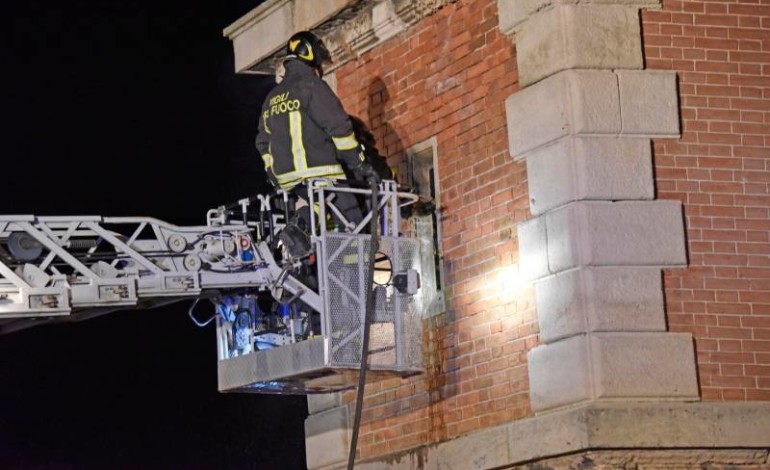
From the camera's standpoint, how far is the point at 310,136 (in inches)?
504

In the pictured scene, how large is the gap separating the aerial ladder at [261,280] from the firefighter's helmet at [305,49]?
105 cm

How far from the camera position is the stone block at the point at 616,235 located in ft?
37.3

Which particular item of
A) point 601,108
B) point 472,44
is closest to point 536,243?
point 601,108

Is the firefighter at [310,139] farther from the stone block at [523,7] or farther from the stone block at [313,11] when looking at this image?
the stone block at [523,7]

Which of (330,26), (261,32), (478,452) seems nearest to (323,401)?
(478,452)

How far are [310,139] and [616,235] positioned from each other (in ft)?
8.44

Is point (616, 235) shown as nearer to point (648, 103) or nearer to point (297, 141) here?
point (648, 103)

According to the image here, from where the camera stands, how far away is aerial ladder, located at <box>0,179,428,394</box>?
1202 cm

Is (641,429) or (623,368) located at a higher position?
(623,368)

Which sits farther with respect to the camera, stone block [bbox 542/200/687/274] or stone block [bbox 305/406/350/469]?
stone block [bbox 305/406/350/469]

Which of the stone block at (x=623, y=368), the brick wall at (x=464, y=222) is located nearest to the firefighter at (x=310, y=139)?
the brick wall at (x=464, y=222)

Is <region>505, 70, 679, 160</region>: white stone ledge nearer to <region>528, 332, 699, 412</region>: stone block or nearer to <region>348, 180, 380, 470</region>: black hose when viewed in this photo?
<region>348, 180, 380, 470</region>: black hose

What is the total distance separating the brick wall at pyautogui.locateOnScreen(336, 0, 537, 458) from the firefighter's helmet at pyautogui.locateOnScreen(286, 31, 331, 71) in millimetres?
894

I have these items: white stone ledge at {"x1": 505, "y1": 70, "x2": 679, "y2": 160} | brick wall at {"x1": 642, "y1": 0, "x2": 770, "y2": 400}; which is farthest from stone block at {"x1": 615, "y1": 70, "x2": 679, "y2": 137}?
brick wall at {"x1": 642, "y1": 0, "x2": 770, "y2": 400}
